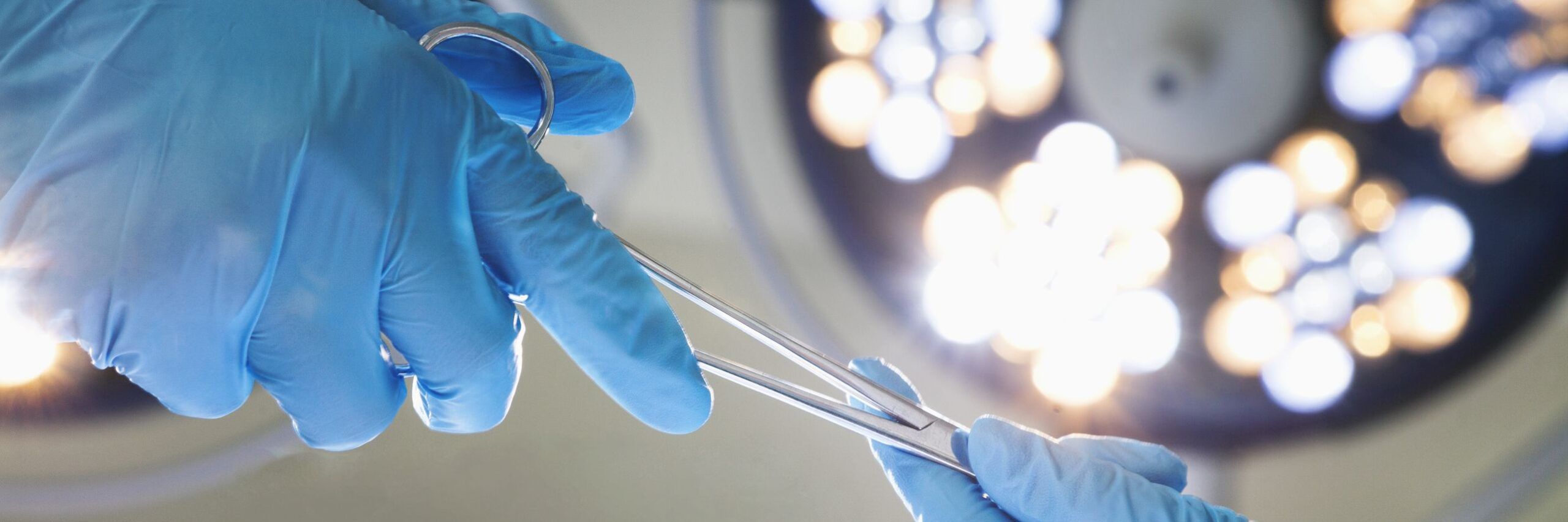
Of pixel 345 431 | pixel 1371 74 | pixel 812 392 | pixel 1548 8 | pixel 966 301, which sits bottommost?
pixel 345 431

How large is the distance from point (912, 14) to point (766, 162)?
0.82 ft

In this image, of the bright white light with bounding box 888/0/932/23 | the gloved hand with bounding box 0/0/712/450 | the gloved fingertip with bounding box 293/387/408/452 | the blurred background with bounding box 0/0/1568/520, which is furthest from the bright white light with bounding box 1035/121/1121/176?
the gloved fingertip with bounding box 293/387/408/452

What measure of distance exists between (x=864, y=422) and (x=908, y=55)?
1.96 feet

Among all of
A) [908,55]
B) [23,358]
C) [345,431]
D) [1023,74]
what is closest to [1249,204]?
[1023,74]

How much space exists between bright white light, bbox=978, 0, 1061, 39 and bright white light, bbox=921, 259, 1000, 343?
287 millimetres

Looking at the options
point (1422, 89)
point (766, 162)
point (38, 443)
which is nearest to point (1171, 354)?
point (1422, 89)

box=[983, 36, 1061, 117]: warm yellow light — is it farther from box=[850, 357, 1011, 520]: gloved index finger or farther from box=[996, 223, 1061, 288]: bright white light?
box=[850, 357, 1011, 520]: gloved index finger

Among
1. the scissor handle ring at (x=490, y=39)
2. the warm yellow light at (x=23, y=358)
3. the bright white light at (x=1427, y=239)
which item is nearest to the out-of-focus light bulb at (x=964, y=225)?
the bright white light at (x=1427, y=239)

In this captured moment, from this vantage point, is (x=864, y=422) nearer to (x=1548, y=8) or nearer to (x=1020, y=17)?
(x=1020, y=17)

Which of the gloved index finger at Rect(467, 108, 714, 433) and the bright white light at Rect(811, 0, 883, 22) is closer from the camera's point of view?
the gloved index finger at Rect(467, 108, 714, 433)

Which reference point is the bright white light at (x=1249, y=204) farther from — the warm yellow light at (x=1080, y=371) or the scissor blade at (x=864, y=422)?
the scissor blade at (x=864, y=422)

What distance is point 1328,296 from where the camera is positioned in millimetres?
1025

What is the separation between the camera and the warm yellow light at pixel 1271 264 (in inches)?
40.8

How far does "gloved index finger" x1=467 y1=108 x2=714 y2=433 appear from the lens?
0.60 meters
